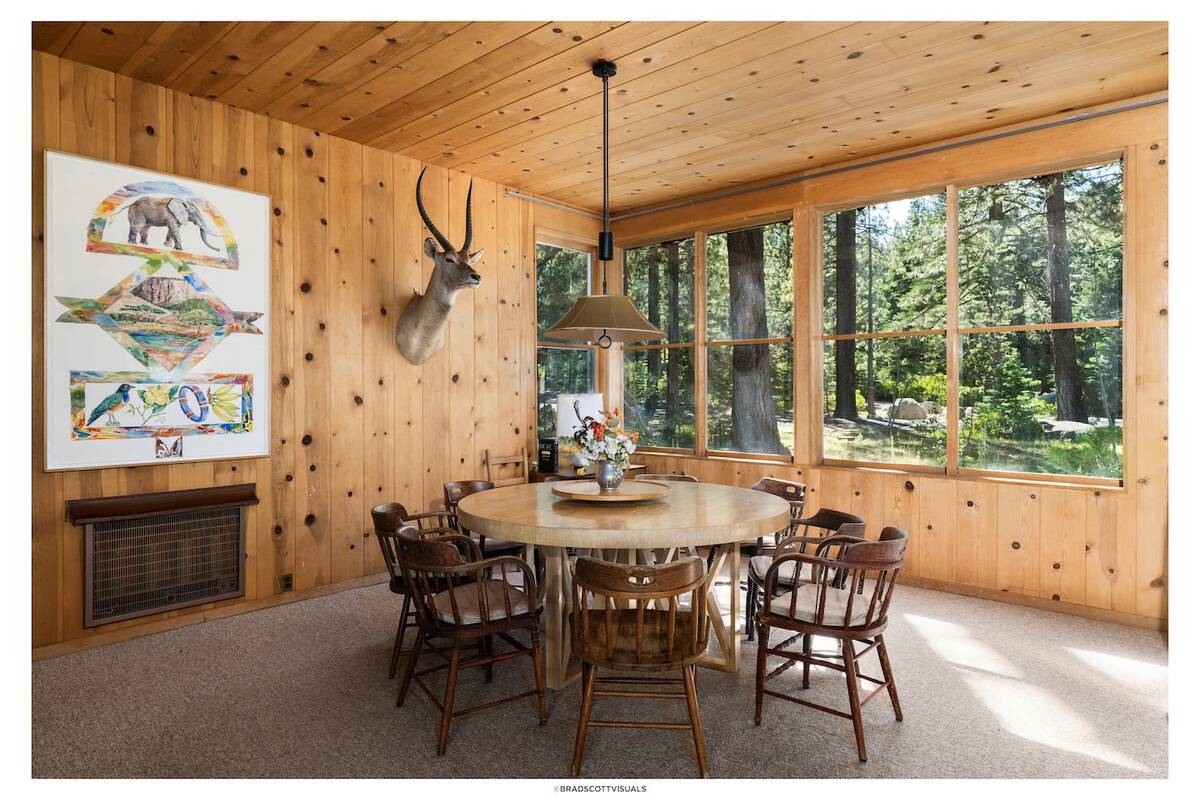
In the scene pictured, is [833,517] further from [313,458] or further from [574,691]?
[313,458]

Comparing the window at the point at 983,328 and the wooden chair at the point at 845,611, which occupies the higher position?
the window at the point at 983,328

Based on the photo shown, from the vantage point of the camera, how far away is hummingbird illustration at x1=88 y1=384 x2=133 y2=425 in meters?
3.32

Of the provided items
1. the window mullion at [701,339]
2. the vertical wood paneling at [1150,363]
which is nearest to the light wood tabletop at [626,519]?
the vertical wood paneling at [1150,363]

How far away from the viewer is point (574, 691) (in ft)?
9.57

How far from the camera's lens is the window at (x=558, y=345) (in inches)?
227

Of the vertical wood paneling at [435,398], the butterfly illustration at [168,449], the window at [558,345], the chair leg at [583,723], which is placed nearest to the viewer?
the chair leg at [583,723]

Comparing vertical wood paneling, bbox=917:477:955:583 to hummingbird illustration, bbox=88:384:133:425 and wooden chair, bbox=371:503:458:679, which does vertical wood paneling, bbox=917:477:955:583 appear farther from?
hummingbird illustration, bbox=88:384:133:425

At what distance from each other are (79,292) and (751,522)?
340 cm

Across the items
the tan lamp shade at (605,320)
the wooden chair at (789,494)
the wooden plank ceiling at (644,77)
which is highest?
the wooden plank ceiling at (644,77)

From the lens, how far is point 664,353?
602cm

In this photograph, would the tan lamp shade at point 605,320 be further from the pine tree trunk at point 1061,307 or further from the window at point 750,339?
the pine tree trunk at point 1061,307

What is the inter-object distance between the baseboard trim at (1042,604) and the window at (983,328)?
778mm

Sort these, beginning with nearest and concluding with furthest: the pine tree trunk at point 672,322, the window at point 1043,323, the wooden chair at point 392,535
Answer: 1. the wooden chair at point 392,535
2. the window at point 1043,323
3. the pine tree trunk at point 672,322

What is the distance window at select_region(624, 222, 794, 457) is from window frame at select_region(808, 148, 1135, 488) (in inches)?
9.3
